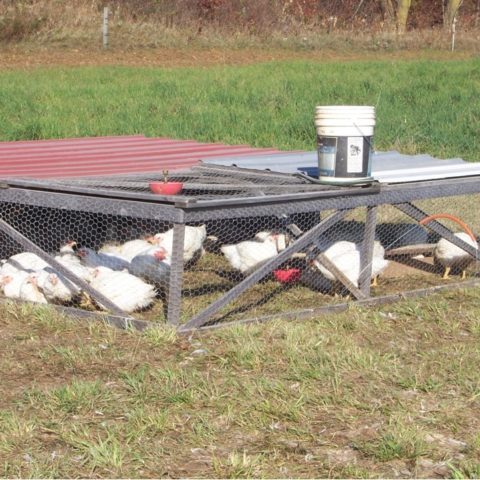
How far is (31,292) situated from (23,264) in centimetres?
39

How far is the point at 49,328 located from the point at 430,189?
2.17 metres

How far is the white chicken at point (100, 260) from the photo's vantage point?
17.6ft

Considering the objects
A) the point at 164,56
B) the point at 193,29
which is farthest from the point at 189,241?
the point at 193,29

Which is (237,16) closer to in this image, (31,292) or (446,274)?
(446,274)

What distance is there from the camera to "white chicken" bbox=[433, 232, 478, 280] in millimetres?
5965

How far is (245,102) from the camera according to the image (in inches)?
517

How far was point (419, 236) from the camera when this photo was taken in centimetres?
664

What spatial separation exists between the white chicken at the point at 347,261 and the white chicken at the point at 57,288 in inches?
51.0

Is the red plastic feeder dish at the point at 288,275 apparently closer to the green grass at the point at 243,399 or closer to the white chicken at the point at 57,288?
the green grass at the point at 243,399

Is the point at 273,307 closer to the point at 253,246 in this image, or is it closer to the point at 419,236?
the point at 253,246

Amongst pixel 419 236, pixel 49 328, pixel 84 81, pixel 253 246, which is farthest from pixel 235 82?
pixel 49 328

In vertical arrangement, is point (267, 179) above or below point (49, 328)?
above

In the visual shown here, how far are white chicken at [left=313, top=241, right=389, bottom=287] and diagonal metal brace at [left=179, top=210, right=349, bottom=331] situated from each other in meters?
0.40

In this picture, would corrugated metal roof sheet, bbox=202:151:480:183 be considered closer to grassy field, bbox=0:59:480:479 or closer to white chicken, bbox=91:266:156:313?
grassy field, bbox=0:59:480:479
